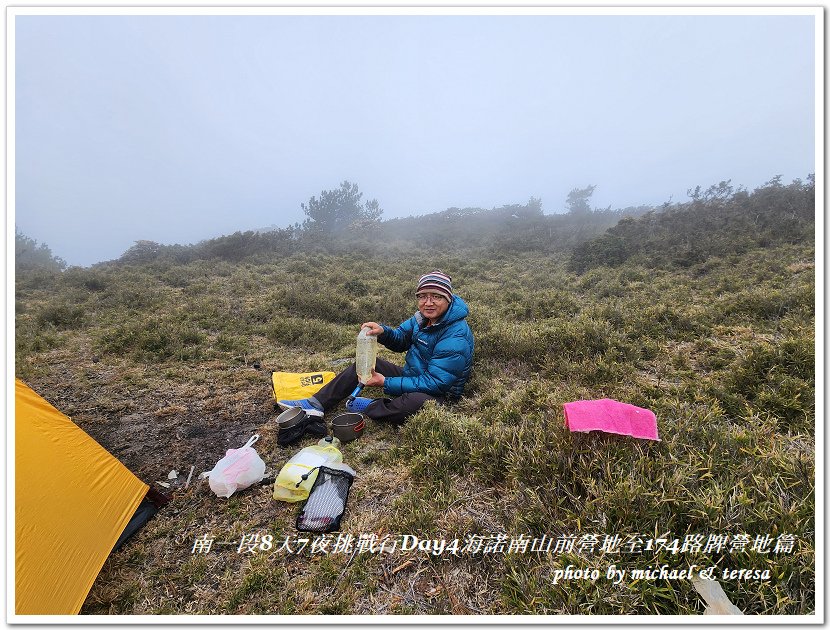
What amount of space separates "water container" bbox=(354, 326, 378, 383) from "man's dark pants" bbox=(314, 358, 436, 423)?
0.29 m

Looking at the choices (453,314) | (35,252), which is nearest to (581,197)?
(453,314)

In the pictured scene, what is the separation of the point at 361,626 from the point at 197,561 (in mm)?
1468

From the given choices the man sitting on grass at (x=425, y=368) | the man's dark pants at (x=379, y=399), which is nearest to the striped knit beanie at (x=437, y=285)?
the man sitting on grass at (x=425, y=368)

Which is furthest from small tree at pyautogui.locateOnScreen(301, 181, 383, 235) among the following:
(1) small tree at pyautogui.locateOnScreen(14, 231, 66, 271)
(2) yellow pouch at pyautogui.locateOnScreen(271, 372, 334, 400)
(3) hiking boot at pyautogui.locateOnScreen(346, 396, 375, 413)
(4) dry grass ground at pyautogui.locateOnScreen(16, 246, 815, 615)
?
(3) hiking boot at pyautogui.locateOnScreen(346, 396, 375, 413)

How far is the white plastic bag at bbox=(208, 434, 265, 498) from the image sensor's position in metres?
2.91

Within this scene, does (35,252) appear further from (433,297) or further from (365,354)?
(433,297)

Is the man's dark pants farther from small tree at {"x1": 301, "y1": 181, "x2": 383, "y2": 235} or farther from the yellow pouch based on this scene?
small tree at {"x1": 301, "y1": 181, "x2": 383, "y2": 235}

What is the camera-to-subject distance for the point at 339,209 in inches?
1479

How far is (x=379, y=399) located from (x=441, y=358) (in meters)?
0.90

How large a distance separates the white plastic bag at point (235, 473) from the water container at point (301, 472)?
24 cm

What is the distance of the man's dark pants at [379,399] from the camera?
3.76 metres

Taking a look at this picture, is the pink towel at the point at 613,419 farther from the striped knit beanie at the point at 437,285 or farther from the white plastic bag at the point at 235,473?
the white plastic bag at the point at 235,473

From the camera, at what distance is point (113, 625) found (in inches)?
69.6
